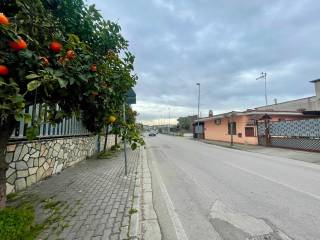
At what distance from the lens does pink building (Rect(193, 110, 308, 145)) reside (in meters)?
21.0

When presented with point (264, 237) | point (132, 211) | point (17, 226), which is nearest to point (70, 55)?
point (17, 226)

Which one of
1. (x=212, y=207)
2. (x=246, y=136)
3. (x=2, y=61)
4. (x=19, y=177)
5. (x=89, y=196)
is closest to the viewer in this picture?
(x=2, y=61)

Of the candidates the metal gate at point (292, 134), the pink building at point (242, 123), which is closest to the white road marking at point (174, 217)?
the metal gate at point (292, 134)

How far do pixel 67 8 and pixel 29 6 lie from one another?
120 centimetres

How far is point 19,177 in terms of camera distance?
5.23m

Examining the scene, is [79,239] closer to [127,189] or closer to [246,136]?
[127,189]

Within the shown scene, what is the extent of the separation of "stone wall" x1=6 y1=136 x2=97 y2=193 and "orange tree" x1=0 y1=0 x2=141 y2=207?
2.19m

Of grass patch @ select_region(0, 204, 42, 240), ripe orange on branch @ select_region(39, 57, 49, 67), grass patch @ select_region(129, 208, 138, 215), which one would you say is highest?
ripe orange on branch @ select_region(39, 57, 49, 67)

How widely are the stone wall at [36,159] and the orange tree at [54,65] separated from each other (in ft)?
7.17

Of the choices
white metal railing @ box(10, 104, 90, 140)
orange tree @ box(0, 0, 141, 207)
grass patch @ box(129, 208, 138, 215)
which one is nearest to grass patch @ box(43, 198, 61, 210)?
orange tree @ box(0, 0, 141, 207)

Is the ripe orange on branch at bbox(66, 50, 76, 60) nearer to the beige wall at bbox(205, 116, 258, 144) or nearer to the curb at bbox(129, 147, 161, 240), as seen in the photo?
the curb at bbox(129, 147, 161, 240)

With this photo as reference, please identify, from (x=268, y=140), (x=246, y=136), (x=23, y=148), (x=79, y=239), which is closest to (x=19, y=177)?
(x=23, y=148)

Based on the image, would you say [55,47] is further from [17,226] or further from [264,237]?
[264,237]

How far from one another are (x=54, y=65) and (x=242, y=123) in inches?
907
